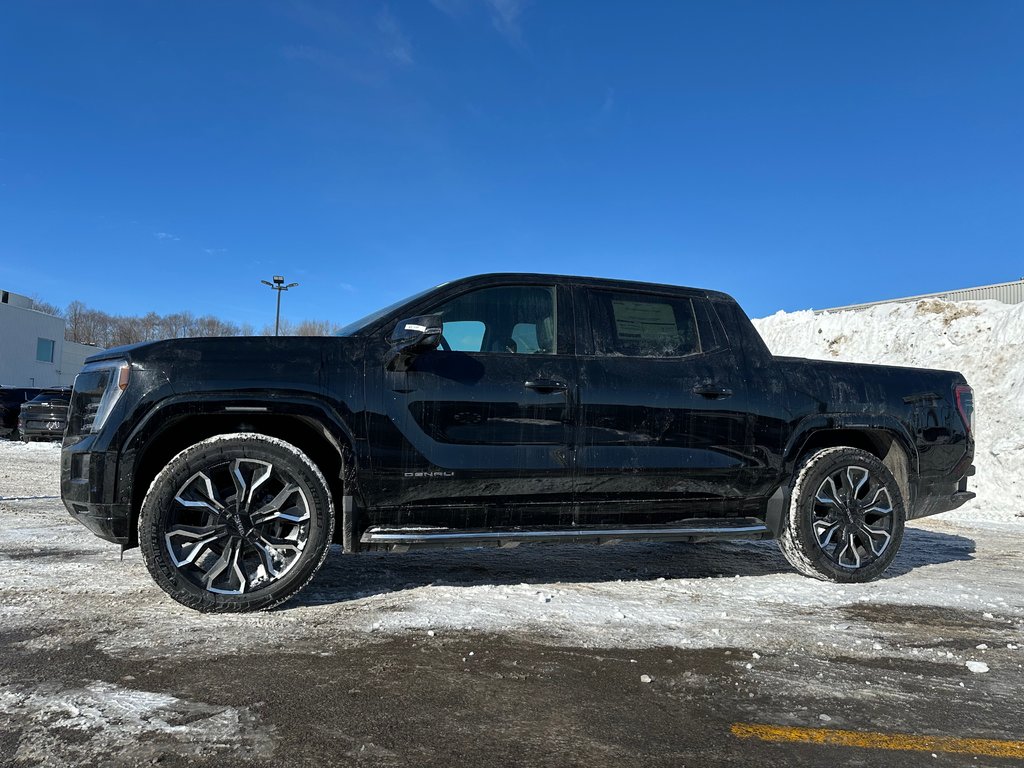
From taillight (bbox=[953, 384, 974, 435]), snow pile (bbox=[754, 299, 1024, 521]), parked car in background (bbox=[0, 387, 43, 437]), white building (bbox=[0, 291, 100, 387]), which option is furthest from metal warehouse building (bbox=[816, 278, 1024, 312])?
white building (bbox=[0, 291, 100, 387])

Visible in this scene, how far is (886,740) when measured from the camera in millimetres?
2271

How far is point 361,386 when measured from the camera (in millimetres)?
3809

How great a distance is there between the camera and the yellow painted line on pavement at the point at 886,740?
7.25 ft

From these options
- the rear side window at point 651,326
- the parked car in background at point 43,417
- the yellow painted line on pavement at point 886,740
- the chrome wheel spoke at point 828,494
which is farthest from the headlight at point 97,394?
the parked car in background at point 43,417

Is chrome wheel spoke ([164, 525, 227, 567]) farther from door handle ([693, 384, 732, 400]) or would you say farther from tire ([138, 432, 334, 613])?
door handle ([693, 384, 732, 400])

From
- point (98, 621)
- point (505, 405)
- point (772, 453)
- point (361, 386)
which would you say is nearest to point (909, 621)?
point (772, 453)

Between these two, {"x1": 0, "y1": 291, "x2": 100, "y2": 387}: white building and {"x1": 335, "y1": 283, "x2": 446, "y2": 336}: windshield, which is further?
{"x1": 0, "y1": 291, "x2": 100, "y2": 387}: white building

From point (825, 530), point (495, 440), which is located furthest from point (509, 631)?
point (825, 530)

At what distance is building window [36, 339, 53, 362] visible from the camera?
142 ft

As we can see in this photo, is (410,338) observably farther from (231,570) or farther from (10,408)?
(10,408)

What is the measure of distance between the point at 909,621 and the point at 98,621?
168 inches

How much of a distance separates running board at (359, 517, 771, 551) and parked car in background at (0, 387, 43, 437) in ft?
58.9

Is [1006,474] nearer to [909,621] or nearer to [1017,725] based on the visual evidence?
[909,621]

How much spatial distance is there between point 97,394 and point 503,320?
2321mm
